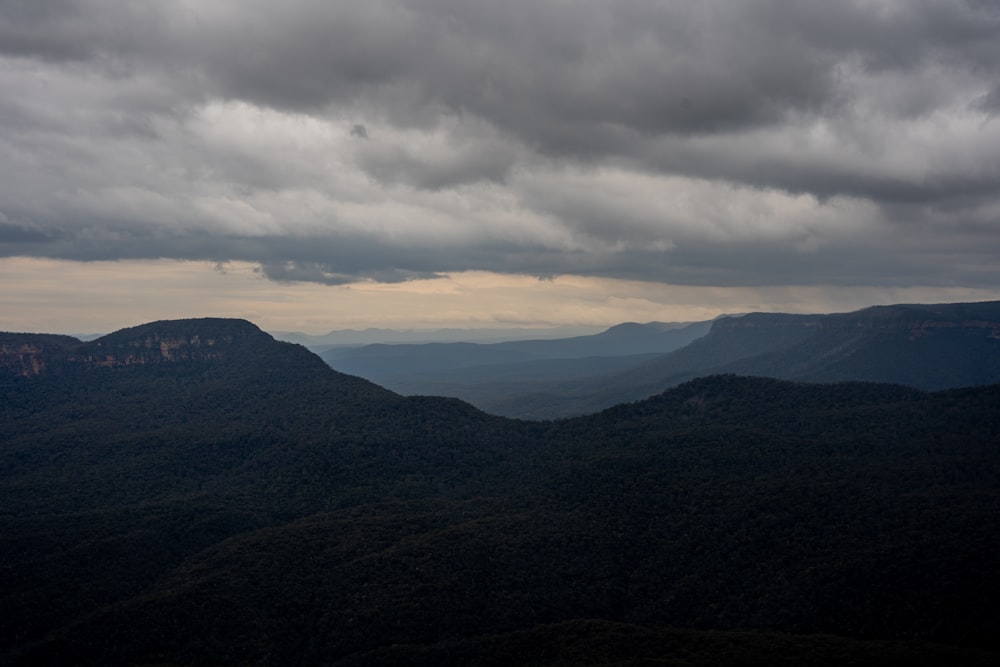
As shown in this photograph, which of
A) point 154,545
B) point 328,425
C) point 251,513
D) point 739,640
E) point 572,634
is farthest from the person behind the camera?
point 328,425

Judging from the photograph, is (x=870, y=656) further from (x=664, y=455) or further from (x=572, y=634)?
(x=664, y=455)

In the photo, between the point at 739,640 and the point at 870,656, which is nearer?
the point at 870,656

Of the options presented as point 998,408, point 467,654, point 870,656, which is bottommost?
point 467,654

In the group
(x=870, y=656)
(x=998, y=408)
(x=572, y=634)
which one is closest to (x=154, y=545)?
(x=572, y=634)

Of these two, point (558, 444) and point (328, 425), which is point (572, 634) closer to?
point (558, 444)

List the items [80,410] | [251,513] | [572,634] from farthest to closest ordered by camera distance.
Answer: [80,410] → [251,513] → [572,634]

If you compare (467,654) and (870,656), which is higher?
(870,656)
